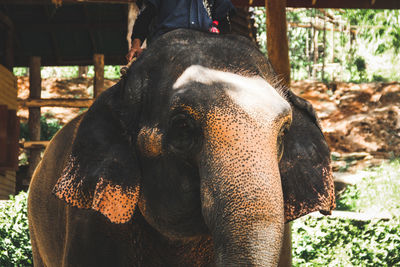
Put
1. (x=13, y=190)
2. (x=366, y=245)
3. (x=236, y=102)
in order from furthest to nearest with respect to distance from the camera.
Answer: (x=13, y=190) → (x=366, y=245) → (x=236, y=102)

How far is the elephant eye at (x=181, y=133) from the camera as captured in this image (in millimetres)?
2201

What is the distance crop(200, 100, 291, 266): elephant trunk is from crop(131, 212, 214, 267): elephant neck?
66 centimetres

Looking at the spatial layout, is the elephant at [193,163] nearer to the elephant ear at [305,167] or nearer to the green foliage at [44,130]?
the elephant ear at [305,167]

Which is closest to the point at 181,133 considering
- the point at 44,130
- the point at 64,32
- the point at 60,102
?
the point at 60,102

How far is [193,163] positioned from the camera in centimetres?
223

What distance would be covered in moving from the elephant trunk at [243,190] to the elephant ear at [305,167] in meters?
0.47

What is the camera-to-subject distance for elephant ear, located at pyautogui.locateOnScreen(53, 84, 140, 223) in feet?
7.97

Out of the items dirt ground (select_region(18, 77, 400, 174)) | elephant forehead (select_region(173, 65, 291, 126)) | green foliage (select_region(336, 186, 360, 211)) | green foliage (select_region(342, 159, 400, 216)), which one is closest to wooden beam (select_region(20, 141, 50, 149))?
green foliage (select_region(336, 186, 360, 211))

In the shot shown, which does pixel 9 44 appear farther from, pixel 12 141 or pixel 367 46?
pixel 367 46

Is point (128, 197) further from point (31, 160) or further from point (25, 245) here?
point (31, 160)

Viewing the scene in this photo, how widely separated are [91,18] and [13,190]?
3.73 metres

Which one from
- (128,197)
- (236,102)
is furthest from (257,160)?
(128,197)

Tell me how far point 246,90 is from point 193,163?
316 mm

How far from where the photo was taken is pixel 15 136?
11625 mm
